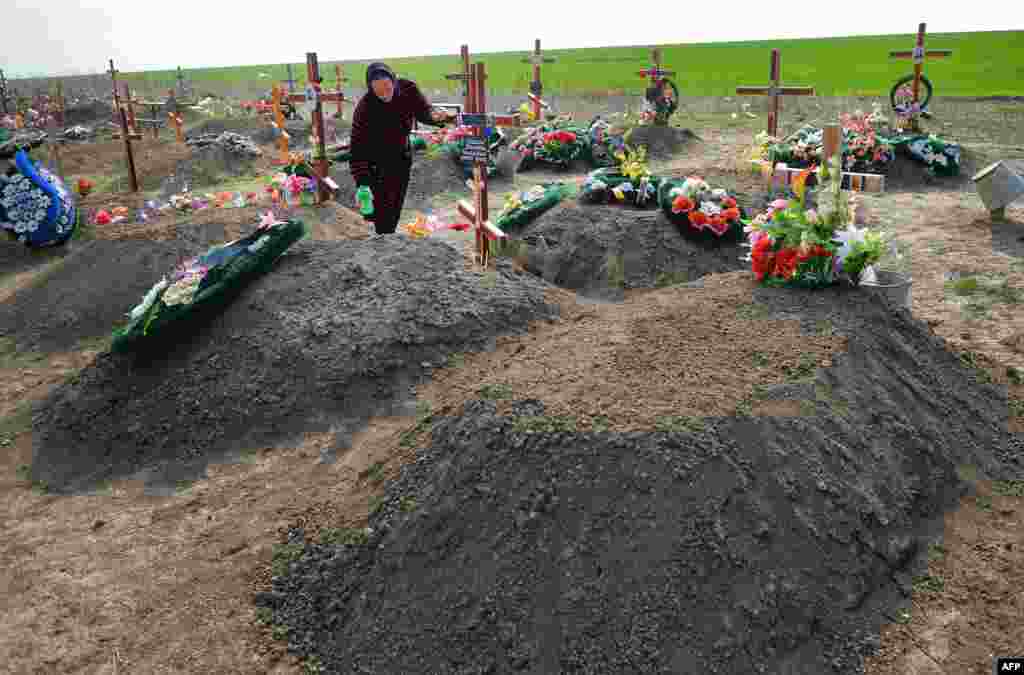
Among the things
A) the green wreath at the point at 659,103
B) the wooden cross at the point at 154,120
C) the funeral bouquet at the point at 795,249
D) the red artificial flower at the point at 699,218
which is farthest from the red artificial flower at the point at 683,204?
the wooden cross at the point at 154,120

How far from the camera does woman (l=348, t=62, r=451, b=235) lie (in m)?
7.57

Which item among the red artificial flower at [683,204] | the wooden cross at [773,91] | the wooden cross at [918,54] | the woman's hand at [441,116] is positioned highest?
the wooden cross at [918,54]

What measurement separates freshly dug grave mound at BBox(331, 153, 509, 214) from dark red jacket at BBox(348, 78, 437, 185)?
516 cm

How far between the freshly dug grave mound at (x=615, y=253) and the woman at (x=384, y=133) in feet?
5.94

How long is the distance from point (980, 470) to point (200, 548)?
4.25m

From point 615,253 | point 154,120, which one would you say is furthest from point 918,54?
point 154,120

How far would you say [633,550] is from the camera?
3.21 metres

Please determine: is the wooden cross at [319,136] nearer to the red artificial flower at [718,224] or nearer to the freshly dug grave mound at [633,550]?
the red artificial flower at [718,224]

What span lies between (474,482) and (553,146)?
12.6 meters

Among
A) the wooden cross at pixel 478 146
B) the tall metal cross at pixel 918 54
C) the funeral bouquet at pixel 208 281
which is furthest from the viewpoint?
the tall metal cross at pixel 918 54

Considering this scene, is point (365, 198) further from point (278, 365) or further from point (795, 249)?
point (795, 249)

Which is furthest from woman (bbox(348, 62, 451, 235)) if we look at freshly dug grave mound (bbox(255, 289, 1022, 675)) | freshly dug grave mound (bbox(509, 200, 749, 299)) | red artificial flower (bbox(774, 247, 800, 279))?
freshly dug grave mound (bbox(255, 289, 1022, 675))

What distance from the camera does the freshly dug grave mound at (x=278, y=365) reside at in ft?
17.8

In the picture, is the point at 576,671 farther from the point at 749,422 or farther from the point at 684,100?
the point at 684,100
